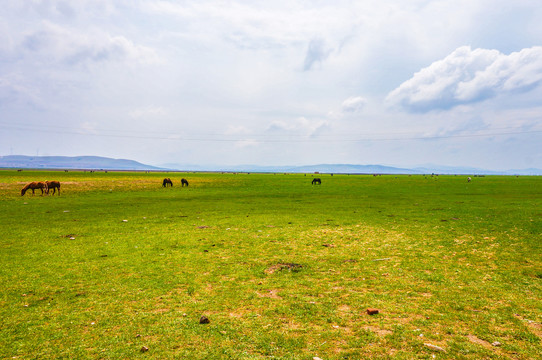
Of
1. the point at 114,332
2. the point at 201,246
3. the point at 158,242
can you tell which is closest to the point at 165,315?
the point at 114,332

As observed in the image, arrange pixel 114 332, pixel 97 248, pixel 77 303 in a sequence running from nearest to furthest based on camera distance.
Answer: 1. pixel 114 332
2. pixel 77 303
3. pixel 97 248

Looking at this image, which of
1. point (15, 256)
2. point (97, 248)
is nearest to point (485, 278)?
point (97, 248)

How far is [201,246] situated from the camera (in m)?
13.6

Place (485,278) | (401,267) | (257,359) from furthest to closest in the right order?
1. (401,267)
2. (485,278)
3. (257,359)

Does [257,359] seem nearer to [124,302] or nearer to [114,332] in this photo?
[114,332]

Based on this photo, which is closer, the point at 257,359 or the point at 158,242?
the point at 257,359

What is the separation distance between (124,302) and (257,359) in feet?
15.0

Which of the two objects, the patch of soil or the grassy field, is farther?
the patch of soil

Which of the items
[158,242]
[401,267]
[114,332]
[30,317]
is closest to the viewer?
[114,332]

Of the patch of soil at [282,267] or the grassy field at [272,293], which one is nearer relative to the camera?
the grassy field at [272,293]

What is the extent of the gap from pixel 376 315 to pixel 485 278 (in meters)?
5.19

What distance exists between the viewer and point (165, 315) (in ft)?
22.6

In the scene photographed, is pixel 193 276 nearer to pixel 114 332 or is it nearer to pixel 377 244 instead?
pixel 114 332

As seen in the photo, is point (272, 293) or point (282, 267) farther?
point (282, 267)
